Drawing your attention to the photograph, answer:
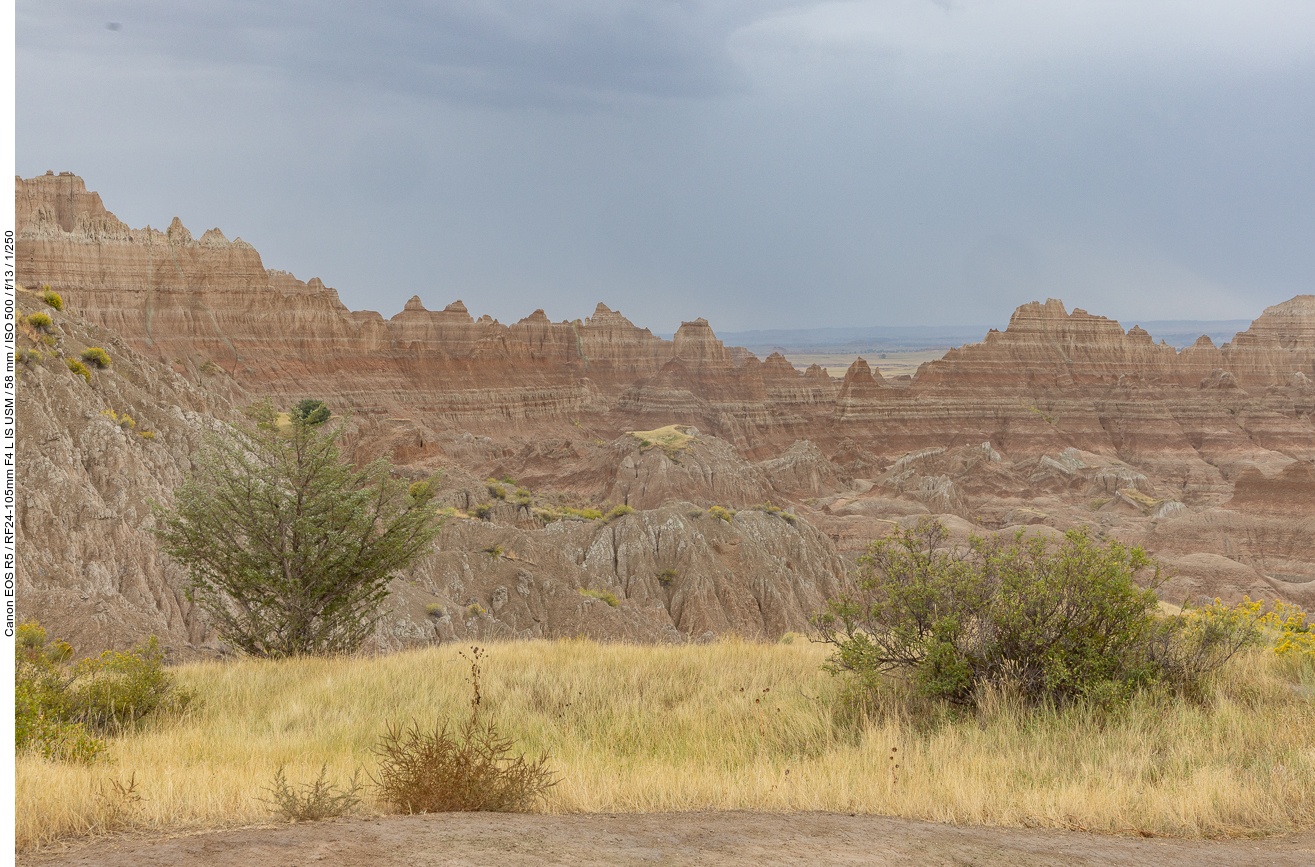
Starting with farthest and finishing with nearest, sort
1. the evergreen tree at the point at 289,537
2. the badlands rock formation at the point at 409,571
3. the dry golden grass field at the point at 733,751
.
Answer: the badlands rock formation at the point at 409,571
the evergreen tree at the point at 289,537
the dry golden grass field at the point at 733,751

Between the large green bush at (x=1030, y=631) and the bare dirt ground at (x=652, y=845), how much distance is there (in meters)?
2.72

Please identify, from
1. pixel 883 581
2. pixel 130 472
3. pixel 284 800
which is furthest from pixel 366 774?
pixel 130 472

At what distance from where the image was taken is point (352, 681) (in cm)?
995

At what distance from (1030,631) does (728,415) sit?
10013 cm

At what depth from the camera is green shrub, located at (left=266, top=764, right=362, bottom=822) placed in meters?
5.09

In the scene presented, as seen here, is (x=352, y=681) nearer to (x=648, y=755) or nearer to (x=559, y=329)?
(x=648, y=755)

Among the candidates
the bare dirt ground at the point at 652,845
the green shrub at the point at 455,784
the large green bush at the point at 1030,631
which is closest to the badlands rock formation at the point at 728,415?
the large green bush at the point at 1030,631

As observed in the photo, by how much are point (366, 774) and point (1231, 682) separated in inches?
330

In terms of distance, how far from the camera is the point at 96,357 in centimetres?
2939

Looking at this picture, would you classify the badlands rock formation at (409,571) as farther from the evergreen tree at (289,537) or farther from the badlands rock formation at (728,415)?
the evergreen tree at (289,537)

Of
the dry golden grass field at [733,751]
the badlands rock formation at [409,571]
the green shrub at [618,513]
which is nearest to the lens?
the dry golden grass field at [733,751]

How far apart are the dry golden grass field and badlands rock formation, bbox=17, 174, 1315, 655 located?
20933 millimetres

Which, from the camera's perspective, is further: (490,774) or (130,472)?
(130,472)

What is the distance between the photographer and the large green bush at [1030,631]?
26.2ft
